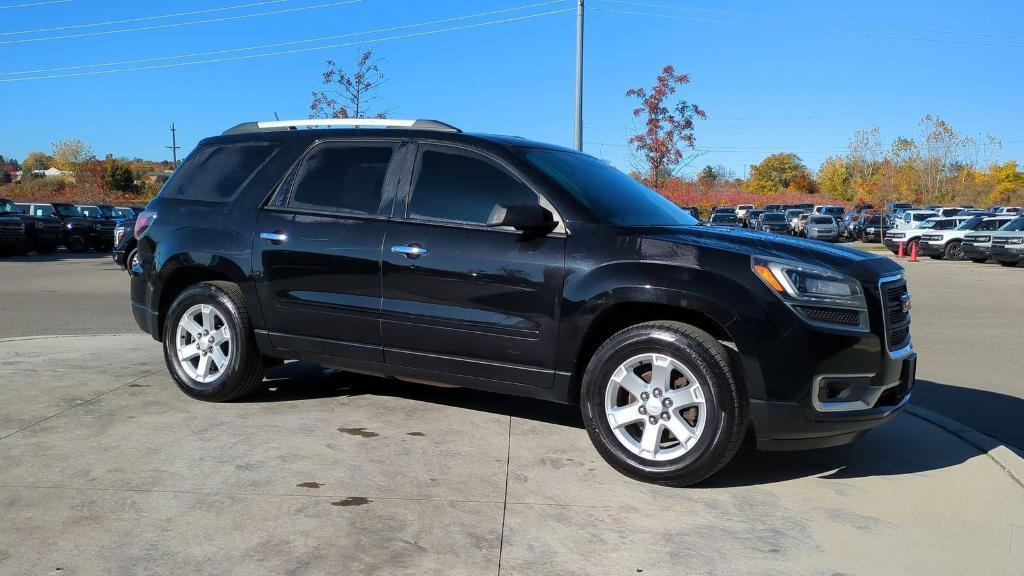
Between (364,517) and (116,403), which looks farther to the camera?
(116,403)

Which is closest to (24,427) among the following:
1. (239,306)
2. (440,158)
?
(239,306)

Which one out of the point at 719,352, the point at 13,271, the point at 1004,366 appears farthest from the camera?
the point at 13,271

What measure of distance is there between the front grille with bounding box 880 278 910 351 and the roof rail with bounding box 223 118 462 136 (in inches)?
104

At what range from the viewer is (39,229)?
27281 mm

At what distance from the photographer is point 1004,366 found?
8406 millimetres

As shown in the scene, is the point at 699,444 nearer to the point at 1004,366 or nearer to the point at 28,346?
the point at 1004,366

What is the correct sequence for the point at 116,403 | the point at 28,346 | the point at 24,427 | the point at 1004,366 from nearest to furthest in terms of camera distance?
the point at 24,427 < the point at 116,403 < the point at 28,346 < the point at 1004,366

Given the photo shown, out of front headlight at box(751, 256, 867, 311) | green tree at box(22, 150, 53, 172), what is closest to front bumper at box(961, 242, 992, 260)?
front headlight at box(751, 256, 867, 311)

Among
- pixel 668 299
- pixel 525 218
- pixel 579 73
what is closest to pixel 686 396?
pixel 668 299

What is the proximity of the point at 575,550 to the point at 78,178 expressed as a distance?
275 feet

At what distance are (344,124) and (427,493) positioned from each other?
2.76 meters

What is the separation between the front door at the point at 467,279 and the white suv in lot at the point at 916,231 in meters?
29.5

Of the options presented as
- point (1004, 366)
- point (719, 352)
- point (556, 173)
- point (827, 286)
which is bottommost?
point (1004, 366)

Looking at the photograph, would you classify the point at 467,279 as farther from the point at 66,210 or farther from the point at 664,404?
the point at 66,210
